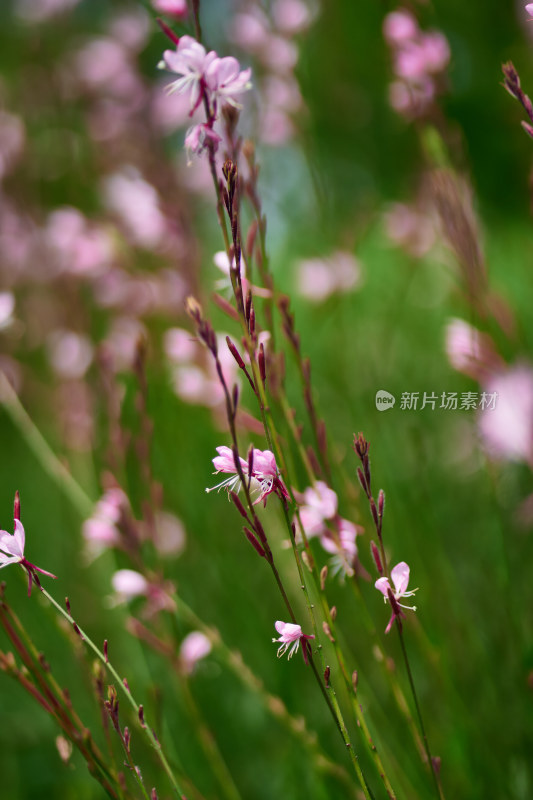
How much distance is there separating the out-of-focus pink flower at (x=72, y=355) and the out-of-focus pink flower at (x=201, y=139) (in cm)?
109

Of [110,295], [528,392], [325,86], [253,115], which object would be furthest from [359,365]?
[325,86]

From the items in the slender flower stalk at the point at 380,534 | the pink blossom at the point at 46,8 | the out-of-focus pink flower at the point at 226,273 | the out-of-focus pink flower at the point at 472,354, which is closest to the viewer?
the slender flower stalk at the point at 380,534

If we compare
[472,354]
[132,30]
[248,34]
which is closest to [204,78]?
[472,354]

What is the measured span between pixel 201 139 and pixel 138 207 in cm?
114

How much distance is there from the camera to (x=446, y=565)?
4.68 ft

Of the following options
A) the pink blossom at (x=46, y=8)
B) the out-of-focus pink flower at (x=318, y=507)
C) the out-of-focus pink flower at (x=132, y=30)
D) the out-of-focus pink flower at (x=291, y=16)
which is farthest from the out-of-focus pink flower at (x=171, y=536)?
the pink blossom at (x=46, y=8)

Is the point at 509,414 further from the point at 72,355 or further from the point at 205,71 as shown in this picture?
the point at 72,355

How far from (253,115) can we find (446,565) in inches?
38.2

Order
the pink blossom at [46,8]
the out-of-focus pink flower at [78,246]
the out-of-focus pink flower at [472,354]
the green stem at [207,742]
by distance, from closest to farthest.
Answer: the green stem at [207,742], the out-of-focus pink flower at [472,354], the out-of-focus pink flower at [78,246], the pink blossom at [46,8]

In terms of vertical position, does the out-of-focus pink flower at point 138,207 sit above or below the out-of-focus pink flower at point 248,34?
below

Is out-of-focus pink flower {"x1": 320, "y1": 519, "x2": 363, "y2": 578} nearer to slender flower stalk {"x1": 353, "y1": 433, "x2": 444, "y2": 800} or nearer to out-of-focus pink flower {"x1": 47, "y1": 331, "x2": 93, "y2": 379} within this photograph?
slender flower stalk {"x1": 353, "y1": 433, "x2": 444, "y2": 800}

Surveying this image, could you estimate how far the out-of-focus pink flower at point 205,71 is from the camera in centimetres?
64

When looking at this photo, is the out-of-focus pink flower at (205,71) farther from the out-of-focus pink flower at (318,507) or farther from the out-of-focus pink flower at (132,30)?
the out-of-focus pink flower at (132,30)

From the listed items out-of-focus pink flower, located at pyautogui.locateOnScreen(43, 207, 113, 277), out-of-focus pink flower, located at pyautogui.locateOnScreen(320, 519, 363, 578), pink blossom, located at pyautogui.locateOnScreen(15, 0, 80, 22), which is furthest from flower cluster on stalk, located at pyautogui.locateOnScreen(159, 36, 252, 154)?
pink blossom, located at pyautogui.locateOnScreen(15, 0, 80, 22)
